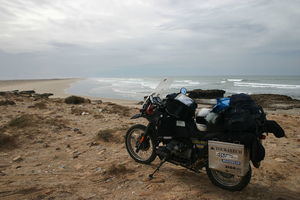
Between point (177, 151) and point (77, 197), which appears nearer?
point (77, 197)

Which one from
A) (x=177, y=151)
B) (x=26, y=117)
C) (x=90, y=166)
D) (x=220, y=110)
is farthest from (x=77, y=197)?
(x=26, y=117)

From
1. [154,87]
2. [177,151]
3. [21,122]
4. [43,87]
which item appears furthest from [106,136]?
[43,87]

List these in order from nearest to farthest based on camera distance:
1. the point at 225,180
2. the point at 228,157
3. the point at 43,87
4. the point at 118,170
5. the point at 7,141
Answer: the point at 228,157
the point at 225,180
the point at 118,170
the point at 7,141
the point at 43,87

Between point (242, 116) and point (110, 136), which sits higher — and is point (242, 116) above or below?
above

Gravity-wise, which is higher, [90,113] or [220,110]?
[220,110]

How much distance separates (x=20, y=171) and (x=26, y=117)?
437 centimetres

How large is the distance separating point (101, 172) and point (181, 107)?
203cm

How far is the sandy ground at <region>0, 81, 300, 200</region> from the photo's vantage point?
3715mm

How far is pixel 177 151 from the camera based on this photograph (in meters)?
4.16

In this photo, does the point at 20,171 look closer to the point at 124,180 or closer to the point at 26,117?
the point at 124,180

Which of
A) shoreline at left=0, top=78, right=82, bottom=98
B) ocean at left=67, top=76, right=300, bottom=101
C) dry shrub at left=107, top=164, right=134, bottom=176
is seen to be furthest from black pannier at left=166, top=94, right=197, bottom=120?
shoreline at left=0, top=78, right=82, bottom=98

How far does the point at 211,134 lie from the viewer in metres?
3.69

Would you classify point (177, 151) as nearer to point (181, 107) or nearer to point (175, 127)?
point (175, 127)

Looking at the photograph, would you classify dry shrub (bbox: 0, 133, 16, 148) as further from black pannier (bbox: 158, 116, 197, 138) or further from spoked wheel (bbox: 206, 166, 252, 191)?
spoked wheel (bbox: 206, 166, 252, 191)
